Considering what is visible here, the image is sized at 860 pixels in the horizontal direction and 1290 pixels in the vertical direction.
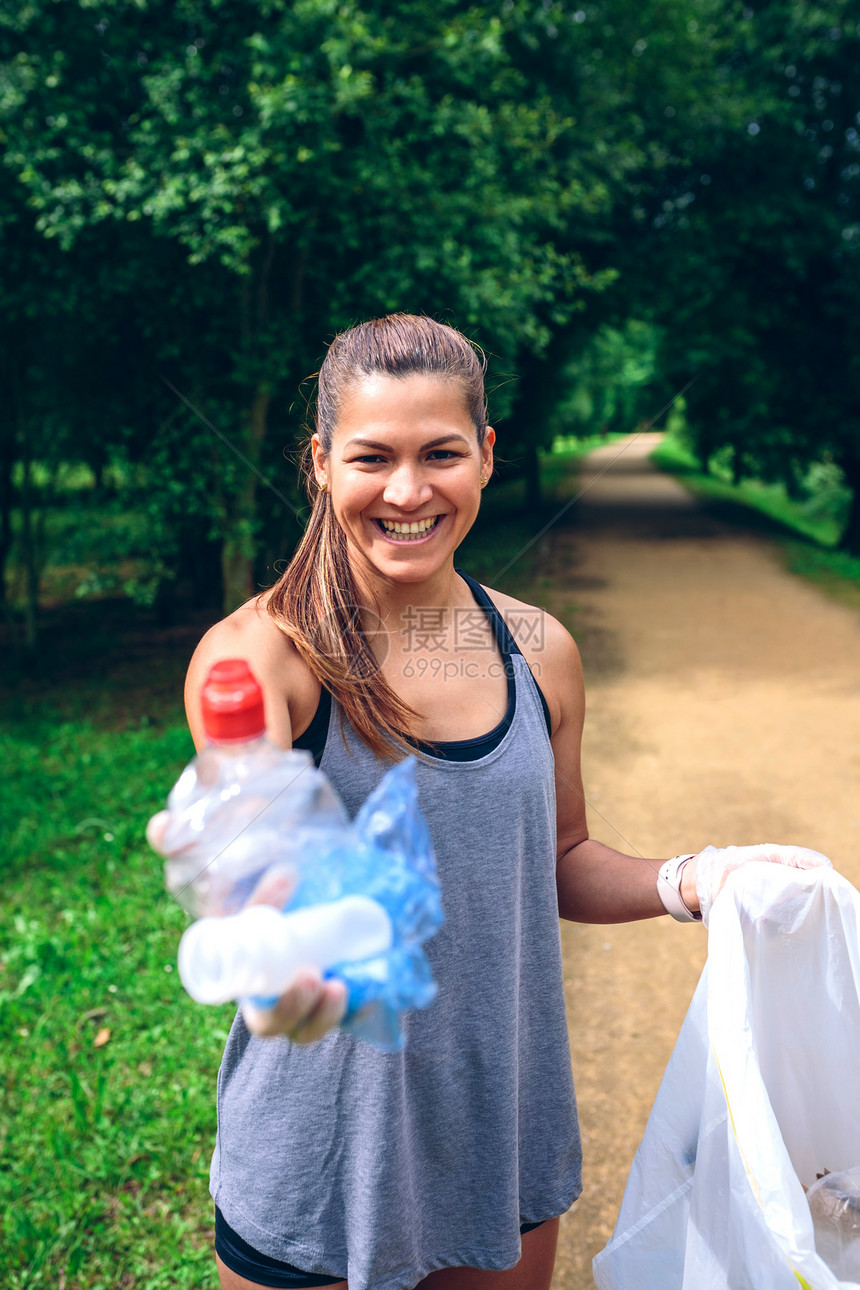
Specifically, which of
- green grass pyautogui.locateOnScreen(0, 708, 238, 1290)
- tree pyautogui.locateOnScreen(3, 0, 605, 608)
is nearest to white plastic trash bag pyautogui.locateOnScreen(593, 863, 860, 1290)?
green grass pyautogui.locateOnScreen(0, 708, 238, 1290)

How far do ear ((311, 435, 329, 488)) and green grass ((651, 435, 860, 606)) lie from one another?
10.6m

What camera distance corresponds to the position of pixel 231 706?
0.80m

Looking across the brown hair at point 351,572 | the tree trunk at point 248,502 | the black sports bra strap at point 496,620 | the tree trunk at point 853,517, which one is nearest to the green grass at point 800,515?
the tree trunk at point 853,517

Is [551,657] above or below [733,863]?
above

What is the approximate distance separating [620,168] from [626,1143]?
11.1m

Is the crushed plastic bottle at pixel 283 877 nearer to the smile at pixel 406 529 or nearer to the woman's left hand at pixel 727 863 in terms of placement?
the smile at pixel 406 529

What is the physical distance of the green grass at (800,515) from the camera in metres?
12.5

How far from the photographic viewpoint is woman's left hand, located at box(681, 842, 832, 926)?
4.78ft

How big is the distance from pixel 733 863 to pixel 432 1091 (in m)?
0.61

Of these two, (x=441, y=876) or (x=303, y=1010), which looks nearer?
(x=303, y=1010)

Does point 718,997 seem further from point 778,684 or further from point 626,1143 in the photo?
point 778,684

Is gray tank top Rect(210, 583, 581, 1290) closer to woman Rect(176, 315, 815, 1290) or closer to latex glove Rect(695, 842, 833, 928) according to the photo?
woman Rect(176, 315, 815, 1290)

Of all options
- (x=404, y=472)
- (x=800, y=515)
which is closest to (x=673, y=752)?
(x=404, y=472)

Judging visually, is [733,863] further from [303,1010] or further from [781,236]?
[781,236]
